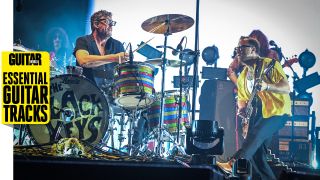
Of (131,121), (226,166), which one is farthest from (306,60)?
(131,121)

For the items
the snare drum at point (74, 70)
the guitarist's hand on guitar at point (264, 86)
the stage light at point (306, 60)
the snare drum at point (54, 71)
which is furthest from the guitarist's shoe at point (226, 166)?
the snare drum at point (54, 71)

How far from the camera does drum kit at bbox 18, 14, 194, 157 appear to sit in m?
4.10

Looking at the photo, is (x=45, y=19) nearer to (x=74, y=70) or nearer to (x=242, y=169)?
(x=74, y=70)

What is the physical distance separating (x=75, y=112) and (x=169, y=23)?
1.24 m

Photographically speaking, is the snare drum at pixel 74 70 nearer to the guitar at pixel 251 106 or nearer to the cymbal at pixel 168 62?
the cymbal at pixel 168 62

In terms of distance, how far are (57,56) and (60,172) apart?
170cm

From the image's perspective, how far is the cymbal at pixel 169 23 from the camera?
4.16 m

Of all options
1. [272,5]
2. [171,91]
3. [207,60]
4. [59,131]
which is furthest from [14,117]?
[272,5]

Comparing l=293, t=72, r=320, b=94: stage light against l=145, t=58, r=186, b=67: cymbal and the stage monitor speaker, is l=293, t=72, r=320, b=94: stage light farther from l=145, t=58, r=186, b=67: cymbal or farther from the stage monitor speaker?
l=145, t=58, r=186, b=67: cymbal

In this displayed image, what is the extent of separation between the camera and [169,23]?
4.18m

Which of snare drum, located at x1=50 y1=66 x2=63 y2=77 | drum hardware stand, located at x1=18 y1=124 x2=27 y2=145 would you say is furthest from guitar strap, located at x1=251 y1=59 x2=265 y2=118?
drum hardware stand, located at x1=18 y1=124 x2=27 y2=145

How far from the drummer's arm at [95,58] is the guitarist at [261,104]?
1.18m

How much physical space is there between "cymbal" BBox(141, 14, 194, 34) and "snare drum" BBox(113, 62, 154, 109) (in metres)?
0.37

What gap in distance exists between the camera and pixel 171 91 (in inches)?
166
